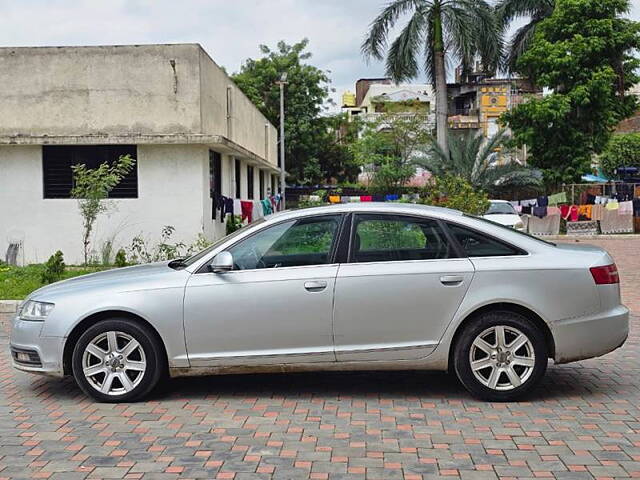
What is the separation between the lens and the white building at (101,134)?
60.1 feet

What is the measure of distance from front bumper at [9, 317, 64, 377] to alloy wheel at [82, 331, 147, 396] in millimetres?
238

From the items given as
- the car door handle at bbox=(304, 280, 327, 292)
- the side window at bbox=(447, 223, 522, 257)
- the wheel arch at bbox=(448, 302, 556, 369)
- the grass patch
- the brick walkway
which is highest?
the side window at bbox=(447, 223, 522, 257)

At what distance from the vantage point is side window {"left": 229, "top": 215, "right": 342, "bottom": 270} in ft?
21.0

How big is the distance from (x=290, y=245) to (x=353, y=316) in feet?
2.68

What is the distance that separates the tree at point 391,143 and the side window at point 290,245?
1470 inches

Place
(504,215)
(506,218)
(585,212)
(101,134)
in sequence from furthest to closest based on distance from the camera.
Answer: (585,212), (504,215), (506,218), (101,134)

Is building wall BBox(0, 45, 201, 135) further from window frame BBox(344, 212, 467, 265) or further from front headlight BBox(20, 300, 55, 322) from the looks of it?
window frame BBox(344, 212, 467, 265)

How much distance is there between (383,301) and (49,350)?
8.96 feet

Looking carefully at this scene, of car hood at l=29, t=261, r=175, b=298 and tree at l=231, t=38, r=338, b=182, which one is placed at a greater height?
tree at l=231, t=38, r=338, b=182

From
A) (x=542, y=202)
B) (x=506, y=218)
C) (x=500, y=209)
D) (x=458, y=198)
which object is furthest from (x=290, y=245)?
(x=542, y=202)

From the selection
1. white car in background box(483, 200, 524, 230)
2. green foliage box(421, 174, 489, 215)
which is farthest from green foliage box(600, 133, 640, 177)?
green foliage box(421, 174, 489, 215)

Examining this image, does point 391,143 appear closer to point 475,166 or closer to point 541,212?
point 475,166

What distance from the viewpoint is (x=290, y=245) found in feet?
21.3

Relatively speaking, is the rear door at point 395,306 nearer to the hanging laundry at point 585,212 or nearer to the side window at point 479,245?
the side window at point 479,245
